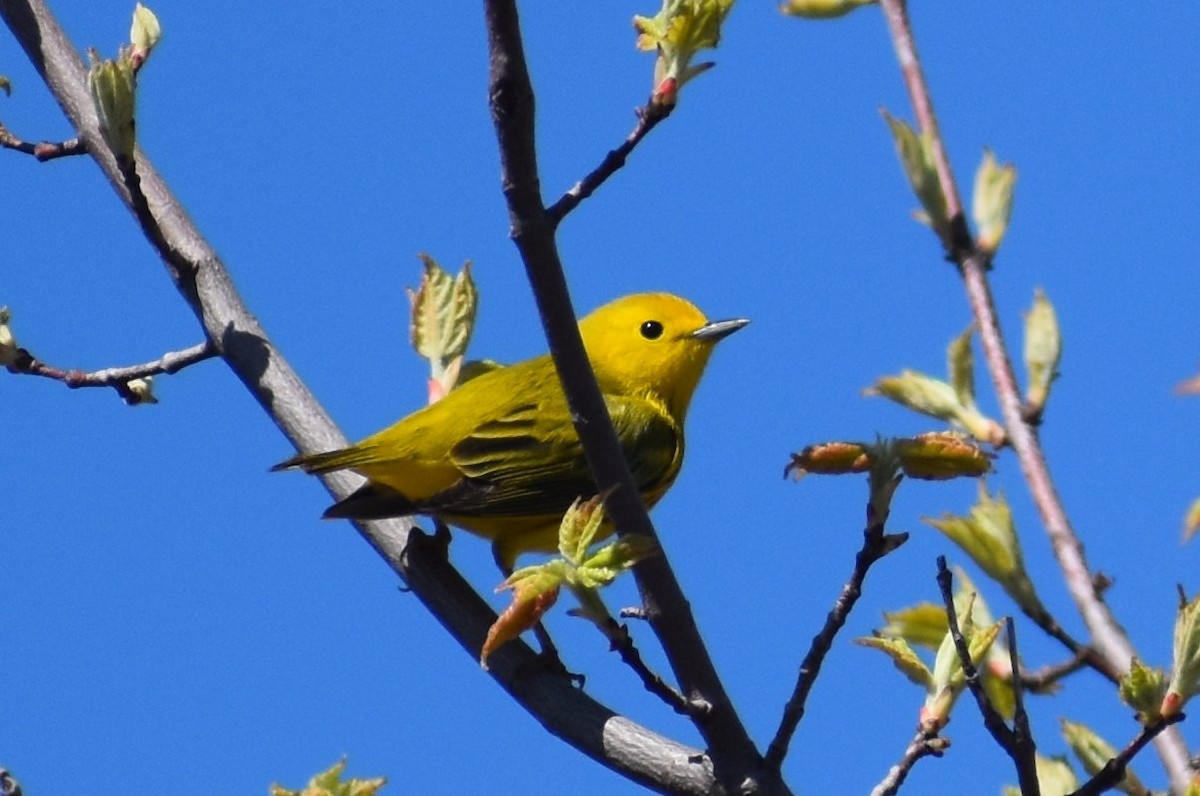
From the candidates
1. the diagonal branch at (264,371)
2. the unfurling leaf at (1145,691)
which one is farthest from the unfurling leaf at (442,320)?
the unfurling leaf at (1145,691)

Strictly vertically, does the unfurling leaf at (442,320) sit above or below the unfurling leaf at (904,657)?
above

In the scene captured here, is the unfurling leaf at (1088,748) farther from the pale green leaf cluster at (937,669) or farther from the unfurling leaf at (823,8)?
the unfurling leaf at (823,8)

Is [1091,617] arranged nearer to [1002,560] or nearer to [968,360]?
[1002,560]

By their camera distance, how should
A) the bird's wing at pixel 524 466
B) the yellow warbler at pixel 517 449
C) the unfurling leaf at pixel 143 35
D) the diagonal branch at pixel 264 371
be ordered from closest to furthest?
the diagonal branch at pixel 264 371 < the unfurling leaf at pixel 143 35 < the yellow warbler at pixel 517 449 < the bird's wing at pixel 524 466

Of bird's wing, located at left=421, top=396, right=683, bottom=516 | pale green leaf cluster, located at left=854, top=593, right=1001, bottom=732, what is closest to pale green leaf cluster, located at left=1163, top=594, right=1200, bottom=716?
pale green leaf cluster, located at left=854, top=593, right=1001, bottom=732

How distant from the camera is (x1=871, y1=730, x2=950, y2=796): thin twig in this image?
257 cm

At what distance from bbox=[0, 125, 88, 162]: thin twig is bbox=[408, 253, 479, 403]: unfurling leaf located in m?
0.81

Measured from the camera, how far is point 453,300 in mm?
3803

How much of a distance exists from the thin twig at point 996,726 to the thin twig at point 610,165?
2.33 feet

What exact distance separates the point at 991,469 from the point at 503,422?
219 centimetres

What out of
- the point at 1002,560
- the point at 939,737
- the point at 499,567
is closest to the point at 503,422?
the point at 499,567

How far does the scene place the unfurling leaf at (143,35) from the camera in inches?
144

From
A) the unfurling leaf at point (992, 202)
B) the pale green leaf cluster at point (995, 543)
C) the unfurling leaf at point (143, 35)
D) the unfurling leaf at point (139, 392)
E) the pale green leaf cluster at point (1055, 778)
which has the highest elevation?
the unfurling leaf at point (143, 35)

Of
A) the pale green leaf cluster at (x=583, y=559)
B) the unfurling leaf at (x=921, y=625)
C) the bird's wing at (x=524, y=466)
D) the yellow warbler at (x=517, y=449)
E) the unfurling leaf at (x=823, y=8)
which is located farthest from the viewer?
the bird's wing at (x=524, y=466)
